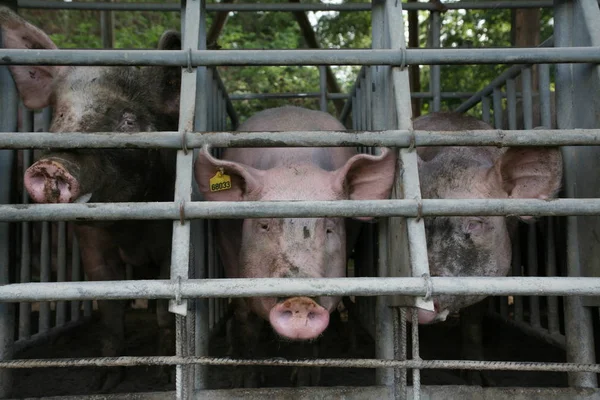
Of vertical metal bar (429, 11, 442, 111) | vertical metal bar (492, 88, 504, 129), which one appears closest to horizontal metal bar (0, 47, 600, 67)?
vertical metal bar (492, 88, 504, 129)

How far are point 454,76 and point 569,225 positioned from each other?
8.13 meters

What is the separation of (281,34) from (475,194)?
11.8 meters

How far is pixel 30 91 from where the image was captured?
4.55 m

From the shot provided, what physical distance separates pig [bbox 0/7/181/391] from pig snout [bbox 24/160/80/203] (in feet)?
0.36

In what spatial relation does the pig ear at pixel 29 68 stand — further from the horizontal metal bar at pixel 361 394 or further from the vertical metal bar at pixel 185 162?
the horizontal metal bar at pixel 361 394

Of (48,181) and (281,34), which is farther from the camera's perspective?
(281,34)

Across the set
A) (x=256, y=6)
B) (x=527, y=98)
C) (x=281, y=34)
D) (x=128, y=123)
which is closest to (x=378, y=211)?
(x=128, y=123)

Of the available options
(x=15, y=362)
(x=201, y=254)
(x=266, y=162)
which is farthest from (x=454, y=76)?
(x=15, y=362)

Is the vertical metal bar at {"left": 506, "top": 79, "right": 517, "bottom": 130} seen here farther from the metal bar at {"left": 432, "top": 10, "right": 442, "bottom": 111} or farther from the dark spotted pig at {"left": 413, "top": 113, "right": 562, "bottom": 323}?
the metal bar at {"left": 432, "top": 10, "right": 442, "bottom": 111}

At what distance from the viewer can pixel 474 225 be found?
411cm

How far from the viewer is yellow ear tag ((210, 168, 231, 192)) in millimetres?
3471

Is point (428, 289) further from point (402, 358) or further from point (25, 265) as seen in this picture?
point (25, 265)

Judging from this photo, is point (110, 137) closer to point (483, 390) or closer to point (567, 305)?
point (483, 390)

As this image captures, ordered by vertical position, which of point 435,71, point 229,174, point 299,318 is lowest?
point 299,318
